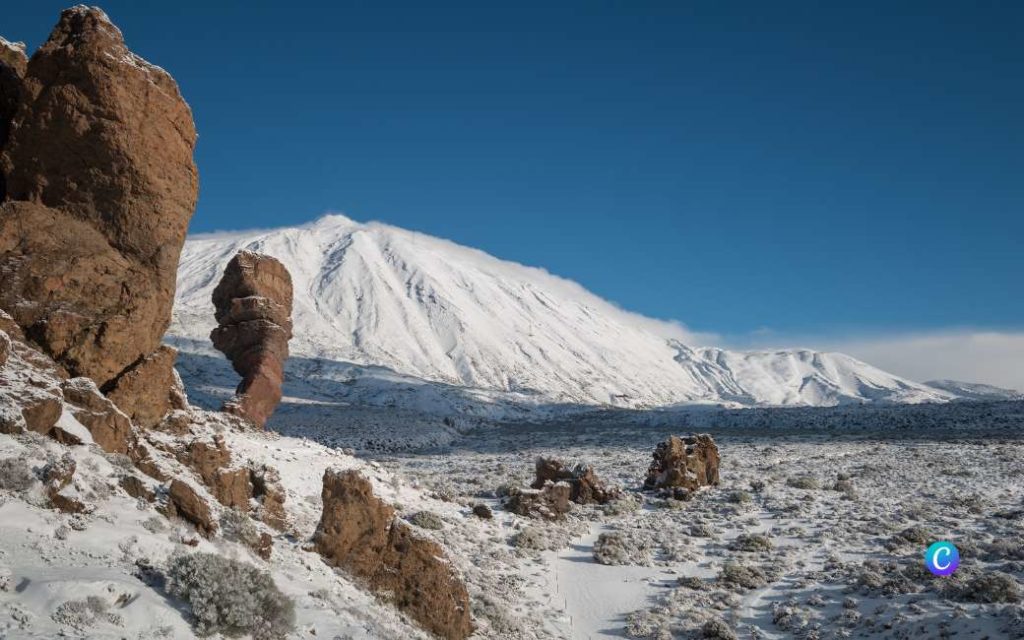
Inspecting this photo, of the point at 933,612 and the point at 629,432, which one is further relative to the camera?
the point at 629,432

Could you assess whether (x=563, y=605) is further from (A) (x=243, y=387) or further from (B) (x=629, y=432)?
(B) (x=629, y=432)

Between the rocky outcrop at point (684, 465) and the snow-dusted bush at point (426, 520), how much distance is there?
10893 mm

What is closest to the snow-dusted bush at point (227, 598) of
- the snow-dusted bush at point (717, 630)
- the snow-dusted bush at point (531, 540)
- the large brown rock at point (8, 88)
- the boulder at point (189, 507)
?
the boulder at point (189, 507)

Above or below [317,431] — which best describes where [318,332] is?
above

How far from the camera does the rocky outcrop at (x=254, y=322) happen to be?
947 inches

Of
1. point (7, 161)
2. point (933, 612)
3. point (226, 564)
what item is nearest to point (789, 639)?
Answer: point (933, 612)

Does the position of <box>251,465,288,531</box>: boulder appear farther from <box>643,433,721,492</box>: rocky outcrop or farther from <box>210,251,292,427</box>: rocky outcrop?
<box>643,433,721,492</box>: rocky outcrop

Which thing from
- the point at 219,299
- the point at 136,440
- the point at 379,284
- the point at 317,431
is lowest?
the point at 317,431

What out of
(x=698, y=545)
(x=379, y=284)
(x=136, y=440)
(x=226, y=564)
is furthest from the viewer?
(x=379, y=284)

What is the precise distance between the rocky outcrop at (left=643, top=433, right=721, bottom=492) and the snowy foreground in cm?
72

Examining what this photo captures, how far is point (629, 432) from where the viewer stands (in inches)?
2144

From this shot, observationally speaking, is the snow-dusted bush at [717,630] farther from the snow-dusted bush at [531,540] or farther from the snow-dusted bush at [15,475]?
the snow-dusted bush at [15,475]

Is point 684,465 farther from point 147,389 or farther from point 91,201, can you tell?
point 91,201

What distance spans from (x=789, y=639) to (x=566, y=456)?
27705mm
